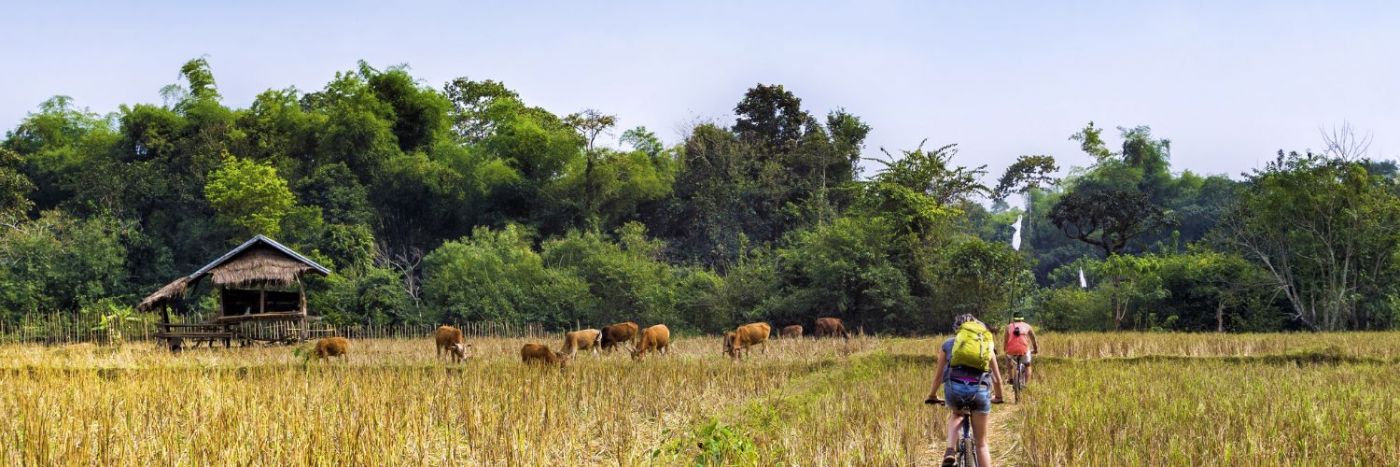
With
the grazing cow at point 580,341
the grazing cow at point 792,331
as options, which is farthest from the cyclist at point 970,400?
the grazing cow at point 792,331

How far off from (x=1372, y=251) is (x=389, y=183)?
104 ft

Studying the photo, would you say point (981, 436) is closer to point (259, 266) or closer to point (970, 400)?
point (970, 400)

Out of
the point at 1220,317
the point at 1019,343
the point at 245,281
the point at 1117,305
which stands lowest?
the point at 1220,317

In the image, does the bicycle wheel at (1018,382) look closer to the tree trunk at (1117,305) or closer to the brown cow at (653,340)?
the brown cow at (653,340)

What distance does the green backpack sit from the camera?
6.47 meters

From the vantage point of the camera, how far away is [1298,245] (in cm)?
2670

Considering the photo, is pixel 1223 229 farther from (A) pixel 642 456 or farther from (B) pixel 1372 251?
(A) pixel 642 456

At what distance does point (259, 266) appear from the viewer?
24.0 metres

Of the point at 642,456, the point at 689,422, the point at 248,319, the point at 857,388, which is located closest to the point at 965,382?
the point at 642,456

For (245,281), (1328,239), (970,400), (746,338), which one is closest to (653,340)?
(746,338)

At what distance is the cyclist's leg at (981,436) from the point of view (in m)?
6.41

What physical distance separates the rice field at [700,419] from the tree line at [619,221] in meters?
13.0

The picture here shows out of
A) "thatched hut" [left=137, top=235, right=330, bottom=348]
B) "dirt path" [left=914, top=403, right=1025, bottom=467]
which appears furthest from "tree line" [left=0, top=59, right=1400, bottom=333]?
"dirt path" [left=914, top=403, right=1025, bottom=467]

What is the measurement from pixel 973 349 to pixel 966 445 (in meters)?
0.62
